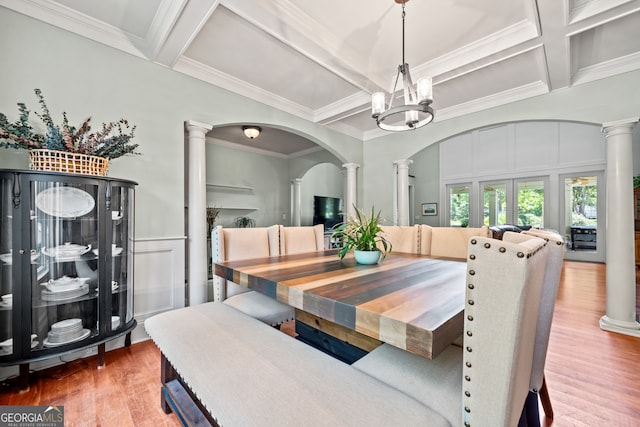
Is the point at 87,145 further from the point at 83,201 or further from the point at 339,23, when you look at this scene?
the point at 339,23

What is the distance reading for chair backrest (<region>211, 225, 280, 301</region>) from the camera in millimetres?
1932

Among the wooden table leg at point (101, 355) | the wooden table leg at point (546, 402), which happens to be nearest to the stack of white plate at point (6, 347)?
the wooden table leg at point (101, 355)

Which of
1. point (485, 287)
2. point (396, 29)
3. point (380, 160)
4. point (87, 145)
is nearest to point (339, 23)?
point (396, 29)

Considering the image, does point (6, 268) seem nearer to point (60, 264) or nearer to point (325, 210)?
point (60, 264)

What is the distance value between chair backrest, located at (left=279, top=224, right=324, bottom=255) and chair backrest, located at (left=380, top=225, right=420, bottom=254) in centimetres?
63

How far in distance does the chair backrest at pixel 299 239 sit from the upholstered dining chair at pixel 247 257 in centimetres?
7

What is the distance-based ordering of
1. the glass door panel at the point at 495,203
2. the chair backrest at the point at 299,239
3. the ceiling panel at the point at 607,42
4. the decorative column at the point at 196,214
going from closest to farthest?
the ceiling panel at the point at 607,42
the chair backrest at the point at 299,239
the decorative column at the point at 196,214
the glass door panel at the point at 495,203

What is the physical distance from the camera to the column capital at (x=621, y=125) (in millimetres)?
2471

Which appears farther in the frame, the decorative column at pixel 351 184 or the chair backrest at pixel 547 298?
the decorative column at pixel 351 184

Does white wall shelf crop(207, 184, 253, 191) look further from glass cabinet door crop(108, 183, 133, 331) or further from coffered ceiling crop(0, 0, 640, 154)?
glass cabinet door crop(108, 183, 133, 331)

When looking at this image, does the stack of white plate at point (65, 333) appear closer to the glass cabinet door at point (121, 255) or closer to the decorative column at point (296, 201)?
the glass cabinet door at point (121, 255)

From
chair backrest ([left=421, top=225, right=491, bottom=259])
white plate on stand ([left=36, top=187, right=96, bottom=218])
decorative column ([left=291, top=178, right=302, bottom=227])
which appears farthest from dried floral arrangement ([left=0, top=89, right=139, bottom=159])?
decorative column ([left=291, top=178, right=302, bottom=227])

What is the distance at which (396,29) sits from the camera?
217 cm

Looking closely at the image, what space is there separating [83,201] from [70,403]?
3.85 feet
